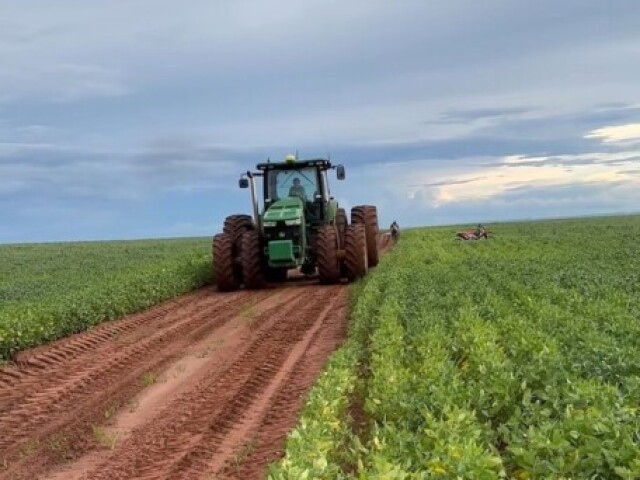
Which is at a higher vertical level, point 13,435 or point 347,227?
point 347,227

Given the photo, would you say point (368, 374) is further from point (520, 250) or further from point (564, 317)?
point (520, 250)

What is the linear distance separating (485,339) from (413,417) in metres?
2.96

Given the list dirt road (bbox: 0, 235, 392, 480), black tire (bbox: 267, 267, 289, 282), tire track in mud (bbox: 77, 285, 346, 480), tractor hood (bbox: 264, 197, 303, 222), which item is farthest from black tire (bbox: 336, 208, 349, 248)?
tire track in mud (bbox: 77, 285, 346, 480)

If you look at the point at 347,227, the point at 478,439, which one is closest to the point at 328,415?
the point at 478,439

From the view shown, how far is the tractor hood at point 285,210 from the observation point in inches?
712

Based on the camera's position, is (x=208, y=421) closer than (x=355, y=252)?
Yes

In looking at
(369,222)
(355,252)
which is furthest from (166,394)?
(369,222)

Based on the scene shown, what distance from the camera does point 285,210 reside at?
60.3ft

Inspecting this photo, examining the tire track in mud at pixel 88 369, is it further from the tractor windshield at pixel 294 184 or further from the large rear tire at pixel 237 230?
the tractor windshield at pixel 294 184

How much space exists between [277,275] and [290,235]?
7.38ft

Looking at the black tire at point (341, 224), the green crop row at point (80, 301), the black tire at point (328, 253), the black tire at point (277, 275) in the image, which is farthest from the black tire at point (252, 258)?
the black tire at point (341, 224)

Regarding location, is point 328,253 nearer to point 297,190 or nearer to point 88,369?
point 297,190

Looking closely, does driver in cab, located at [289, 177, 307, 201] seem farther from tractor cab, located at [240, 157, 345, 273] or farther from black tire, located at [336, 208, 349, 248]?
black tire, located at [336, 208, 349, 248]

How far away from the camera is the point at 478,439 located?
550cm
